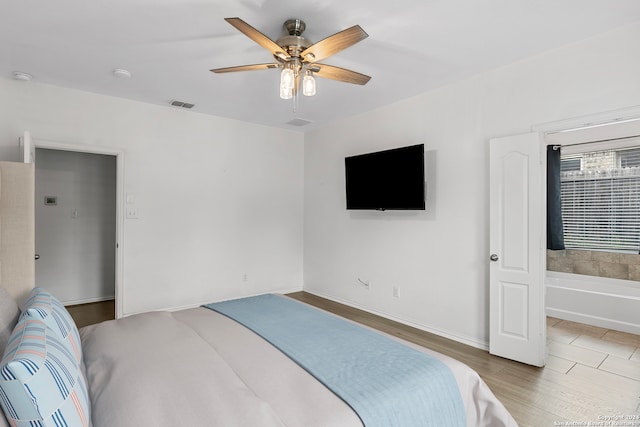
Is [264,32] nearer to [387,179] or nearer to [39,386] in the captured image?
[387,179]

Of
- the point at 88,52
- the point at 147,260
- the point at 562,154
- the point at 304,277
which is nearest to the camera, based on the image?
the point at 88,52

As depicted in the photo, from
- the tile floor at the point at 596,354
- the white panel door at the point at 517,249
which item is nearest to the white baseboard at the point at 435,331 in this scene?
the white panel door at the point at 517,249

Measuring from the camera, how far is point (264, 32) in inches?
99.3

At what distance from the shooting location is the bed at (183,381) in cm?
115

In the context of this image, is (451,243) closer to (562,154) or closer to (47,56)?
(562,154)

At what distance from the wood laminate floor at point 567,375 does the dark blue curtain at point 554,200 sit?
4.17 feet

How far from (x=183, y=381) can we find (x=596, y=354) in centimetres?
363

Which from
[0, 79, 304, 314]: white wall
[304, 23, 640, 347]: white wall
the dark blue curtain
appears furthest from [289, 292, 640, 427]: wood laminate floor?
[0, 79, 304, 314]: white wall

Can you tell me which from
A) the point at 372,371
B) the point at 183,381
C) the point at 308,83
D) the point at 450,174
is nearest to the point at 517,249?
the point at 450,174

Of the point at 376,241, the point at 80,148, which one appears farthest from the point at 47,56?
the point at 376,241

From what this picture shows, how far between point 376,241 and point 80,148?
357cm

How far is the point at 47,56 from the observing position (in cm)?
292

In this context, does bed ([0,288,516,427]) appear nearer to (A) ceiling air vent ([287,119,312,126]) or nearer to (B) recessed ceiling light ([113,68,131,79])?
(B) recessed ceiling light ([113,68,131,79])

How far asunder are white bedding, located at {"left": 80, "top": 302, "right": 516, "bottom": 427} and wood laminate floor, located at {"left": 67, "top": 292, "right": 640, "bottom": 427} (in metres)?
0.93
